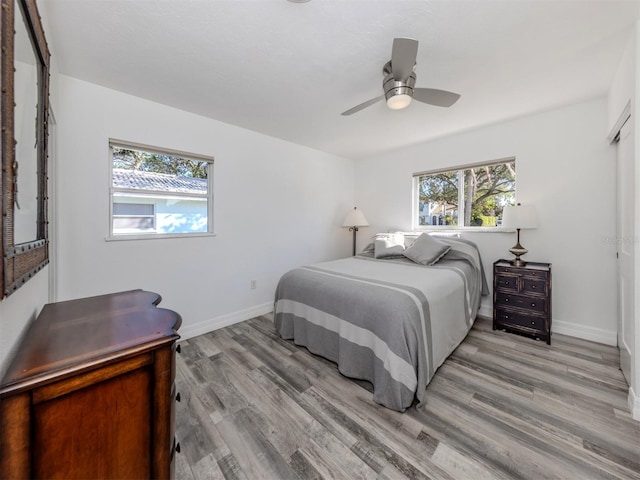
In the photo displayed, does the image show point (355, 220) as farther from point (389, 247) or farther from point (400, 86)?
point (400, 86)

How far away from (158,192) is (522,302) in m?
4.00

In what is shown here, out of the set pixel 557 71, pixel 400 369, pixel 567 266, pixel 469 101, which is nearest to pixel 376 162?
pixel 469 101

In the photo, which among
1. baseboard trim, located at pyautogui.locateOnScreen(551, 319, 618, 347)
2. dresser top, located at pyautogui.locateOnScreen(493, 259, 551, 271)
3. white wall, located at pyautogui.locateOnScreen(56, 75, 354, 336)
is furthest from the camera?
dresser top, located at pyautogui.locateOnScreen(493, 259, 551, 271)

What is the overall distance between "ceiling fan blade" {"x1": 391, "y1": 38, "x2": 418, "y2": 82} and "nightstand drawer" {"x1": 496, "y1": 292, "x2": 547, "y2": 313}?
248 centimetres

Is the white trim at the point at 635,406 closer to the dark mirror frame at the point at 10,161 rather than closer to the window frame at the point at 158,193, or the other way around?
the dark mirror frame at the point at 10,161

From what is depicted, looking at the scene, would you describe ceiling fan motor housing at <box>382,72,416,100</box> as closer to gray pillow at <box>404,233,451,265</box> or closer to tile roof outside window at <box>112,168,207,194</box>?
gray pillow at <box>404,233,451,265</box>

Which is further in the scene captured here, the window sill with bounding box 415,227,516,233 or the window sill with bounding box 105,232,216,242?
the window sill with bounding box 415,227,516,233

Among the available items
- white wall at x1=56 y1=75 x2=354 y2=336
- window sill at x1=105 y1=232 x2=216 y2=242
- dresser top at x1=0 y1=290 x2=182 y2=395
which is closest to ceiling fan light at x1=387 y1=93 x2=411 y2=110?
dresser top at x1=0 y1=290 x2=182 y2=395

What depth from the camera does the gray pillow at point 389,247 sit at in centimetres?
343

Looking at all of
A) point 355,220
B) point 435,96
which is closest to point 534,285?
point 435,96

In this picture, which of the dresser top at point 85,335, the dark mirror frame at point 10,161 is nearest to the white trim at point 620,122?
the dresser top at point 85,335

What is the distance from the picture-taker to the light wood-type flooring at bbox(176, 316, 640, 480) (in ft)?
4.31

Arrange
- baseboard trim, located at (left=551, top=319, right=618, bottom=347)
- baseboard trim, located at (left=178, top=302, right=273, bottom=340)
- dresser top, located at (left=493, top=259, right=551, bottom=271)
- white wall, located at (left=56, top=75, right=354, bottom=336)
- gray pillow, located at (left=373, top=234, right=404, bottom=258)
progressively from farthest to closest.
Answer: gray pillow, located at (left=373, top=234, right=404, bottom=258), baseboard trim, located at (left=178, top=302, right=273, bottom=340), dresser top, located at (left=493, top=259, right=551, bottom=271), baseboard trim, located at (left=551, top=319, right=618, bottom=347), white wall, located at (left=56, top=75, right=354, bottom=336)

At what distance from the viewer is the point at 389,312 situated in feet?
5.86
